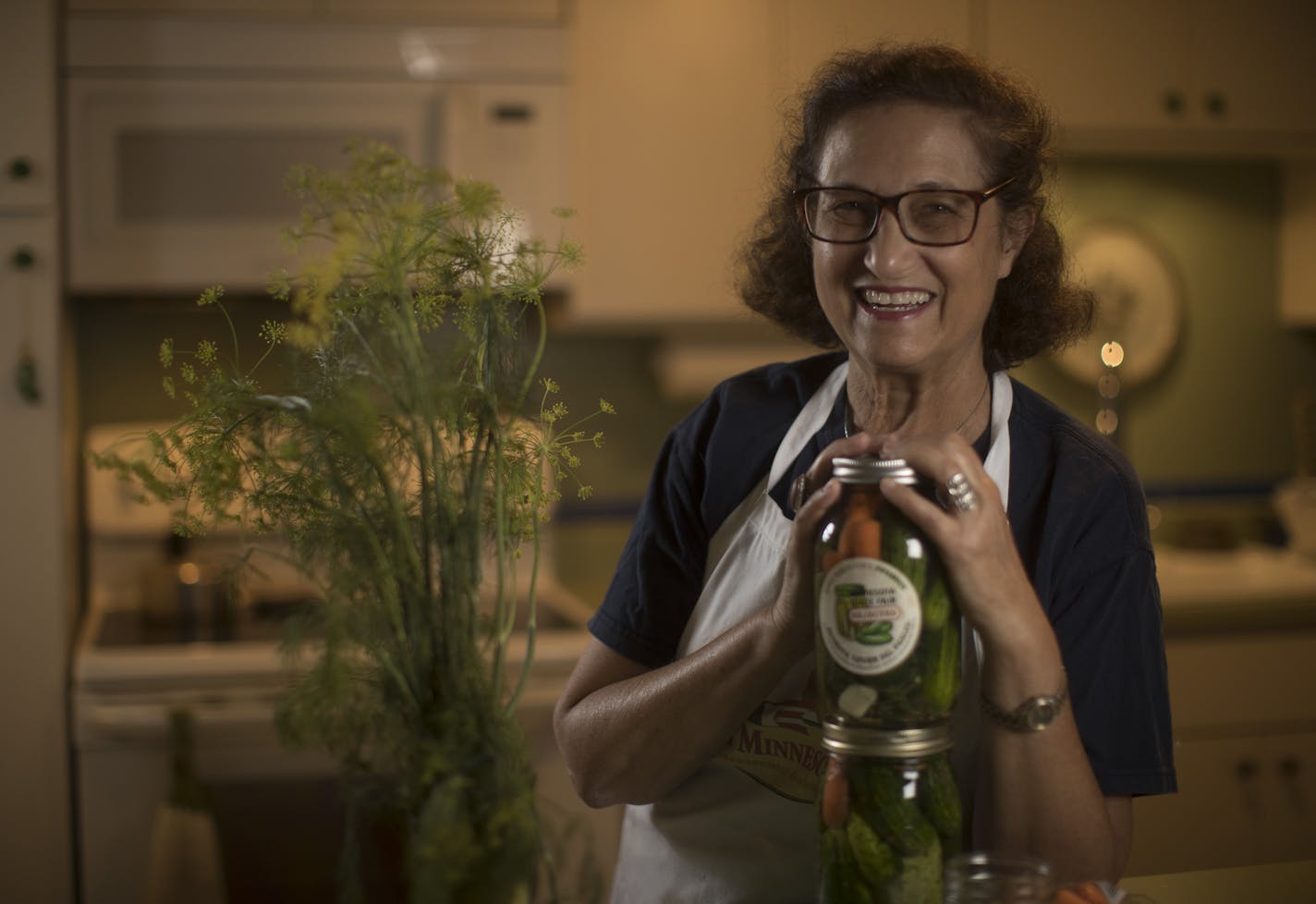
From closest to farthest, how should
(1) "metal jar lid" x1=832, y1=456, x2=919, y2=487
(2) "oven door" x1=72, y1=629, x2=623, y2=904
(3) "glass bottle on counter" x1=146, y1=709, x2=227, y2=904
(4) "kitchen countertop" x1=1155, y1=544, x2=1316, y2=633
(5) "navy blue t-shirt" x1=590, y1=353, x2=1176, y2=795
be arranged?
1. (1) "metal jar lid" x1=832, y1=456, x2=919, y2=487
2. (5) "navy blue t-shirt" x1=590, y1=353, x2=1176, y2=795
3. (3) "glass bottle on counter" x1=146, y1=709, x2=227, y2=904
4. (2) "oven door" x1=72, y1=629, x2=623, y2=904
5. (4) "kitchen countertop" x1=1155, y1=544, x2=1316, y2=633

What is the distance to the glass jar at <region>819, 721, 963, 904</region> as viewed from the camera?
74 centimetres

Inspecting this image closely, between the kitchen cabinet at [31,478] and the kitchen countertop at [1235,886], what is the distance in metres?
2.00

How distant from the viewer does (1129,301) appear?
10.5 feet

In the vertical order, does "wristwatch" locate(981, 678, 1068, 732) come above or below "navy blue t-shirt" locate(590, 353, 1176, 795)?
below

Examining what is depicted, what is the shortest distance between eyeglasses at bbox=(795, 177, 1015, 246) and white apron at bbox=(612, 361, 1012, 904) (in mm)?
181

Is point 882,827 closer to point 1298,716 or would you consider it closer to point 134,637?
point 134,637

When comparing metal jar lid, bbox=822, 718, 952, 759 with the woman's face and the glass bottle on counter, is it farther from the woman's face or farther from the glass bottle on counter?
the glass bottle on counter

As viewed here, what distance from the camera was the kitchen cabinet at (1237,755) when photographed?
8.51 ft

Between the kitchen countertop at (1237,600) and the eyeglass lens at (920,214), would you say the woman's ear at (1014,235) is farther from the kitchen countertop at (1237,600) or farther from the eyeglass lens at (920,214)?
the kitchen countertop at (1237,600)

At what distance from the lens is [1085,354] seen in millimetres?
3172

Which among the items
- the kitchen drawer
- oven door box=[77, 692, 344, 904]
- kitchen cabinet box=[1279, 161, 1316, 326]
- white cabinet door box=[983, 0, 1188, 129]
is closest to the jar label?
oven door box=[77, 692, 344, 904]

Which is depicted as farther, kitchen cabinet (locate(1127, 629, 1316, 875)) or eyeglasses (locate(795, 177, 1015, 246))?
kitchen cabinet (locate(1127, 629, 1316, 875))

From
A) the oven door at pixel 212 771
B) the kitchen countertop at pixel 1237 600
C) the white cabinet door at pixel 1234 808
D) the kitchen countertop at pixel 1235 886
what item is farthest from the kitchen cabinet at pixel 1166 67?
the kitchen countertop at pixel 1235 886

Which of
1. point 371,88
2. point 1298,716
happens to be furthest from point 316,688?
point 1298,716
